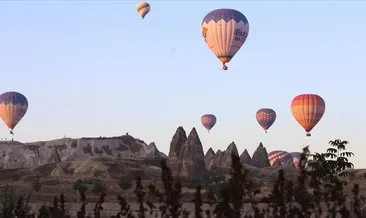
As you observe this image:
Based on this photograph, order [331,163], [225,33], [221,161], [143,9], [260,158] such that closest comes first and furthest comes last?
[331,163]
[225,33]
[143,9]
[221,161]
[260,158]

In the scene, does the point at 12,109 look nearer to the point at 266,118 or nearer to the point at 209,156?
the point at 266,118

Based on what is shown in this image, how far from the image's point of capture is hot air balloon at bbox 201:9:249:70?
8769cm

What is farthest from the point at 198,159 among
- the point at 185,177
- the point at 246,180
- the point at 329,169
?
the point at 246,180

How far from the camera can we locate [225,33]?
87.3 meters

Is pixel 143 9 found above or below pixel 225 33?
above

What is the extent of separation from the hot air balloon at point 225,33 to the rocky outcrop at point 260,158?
78.5 meters

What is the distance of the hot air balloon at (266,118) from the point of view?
142125mm

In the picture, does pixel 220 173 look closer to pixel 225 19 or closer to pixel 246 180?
pixel 225 19

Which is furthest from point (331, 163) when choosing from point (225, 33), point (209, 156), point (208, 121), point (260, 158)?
point (209, 156)

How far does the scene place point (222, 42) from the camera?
88250 mm

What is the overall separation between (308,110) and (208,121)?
57353 millimetres

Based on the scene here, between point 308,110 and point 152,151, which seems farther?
point 152,151

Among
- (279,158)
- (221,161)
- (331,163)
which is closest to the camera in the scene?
(331,163)

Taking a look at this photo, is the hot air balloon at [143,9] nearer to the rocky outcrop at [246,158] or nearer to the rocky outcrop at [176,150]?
the rocky outcrop at [176,150]
